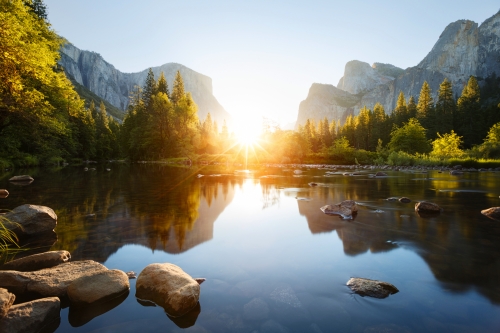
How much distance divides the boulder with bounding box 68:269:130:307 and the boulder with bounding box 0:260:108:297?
0.59 feet

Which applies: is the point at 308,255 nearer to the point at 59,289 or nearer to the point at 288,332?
the point at 288,332

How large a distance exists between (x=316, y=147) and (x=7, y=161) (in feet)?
315

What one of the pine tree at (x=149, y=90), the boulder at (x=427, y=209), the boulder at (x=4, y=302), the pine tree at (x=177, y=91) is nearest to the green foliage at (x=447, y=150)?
the boulder at (x=427, y=209)

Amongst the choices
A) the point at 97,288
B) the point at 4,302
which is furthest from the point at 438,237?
the point at 4,302

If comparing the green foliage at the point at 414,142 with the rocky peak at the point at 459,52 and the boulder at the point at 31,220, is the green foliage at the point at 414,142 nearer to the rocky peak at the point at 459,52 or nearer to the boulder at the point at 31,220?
the boulder at the point at 31,220

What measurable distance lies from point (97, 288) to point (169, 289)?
1.18m

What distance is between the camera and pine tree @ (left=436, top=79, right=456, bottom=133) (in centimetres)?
7250

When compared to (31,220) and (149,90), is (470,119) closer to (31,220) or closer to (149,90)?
(149,90)

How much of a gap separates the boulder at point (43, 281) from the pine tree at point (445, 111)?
88.7 metres

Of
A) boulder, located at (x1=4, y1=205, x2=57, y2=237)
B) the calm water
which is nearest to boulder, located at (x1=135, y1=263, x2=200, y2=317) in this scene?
the calm water

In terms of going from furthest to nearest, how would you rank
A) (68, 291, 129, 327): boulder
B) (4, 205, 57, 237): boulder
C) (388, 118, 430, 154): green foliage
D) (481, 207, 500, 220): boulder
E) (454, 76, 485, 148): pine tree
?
(454, 76, 485, 148): pine tree < (388, 118, 430, 154): green foliage < (481, 207, 500, 220): boulder < (4, 205, 57, 237): boulder < (68, 291, 129, 327): boulder

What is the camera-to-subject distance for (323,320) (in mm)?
3707

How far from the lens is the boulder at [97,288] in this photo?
4055mm

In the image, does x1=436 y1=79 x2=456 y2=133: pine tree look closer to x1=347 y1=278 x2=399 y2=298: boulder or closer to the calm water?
the calm water
